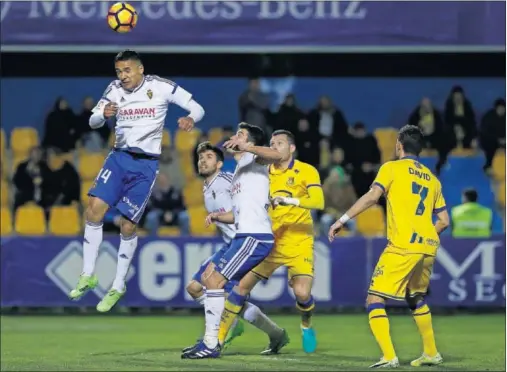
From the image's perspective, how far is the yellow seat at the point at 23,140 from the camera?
68.0 ft

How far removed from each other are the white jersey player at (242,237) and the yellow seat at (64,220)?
6581 mm

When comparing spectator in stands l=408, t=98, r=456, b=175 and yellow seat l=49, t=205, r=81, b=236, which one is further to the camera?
spectator in stands l=408, t=98, r=456, b=175

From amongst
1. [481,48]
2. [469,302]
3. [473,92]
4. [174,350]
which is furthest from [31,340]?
[473,92]

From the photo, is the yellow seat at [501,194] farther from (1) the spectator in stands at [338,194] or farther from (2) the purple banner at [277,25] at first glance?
(2) the purple banner at [277,25]

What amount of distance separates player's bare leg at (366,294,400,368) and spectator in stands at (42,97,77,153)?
31.7 feet

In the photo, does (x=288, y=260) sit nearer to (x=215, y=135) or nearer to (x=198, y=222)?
(x=198, y=222)

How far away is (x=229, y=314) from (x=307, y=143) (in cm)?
748

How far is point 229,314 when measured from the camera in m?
12.8

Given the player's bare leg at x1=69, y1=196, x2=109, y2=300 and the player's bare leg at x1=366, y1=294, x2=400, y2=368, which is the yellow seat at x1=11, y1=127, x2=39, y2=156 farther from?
the player's bare leg at x1=366, y1=294, x2=400, y2=368

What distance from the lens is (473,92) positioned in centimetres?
2264

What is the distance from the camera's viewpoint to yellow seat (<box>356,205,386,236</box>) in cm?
1902

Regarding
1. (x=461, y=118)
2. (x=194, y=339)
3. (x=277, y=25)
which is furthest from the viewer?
→ (x=461, y=118)

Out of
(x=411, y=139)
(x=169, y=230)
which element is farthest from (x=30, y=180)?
(x=411, y=139)

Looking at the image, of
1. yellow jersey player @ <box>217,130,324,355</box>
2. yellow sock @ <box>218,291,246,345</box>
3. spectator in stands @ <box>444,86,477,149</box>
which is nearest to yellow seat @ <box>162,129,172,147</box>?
spectator in stands @ <box>444,86,477,149</box>
